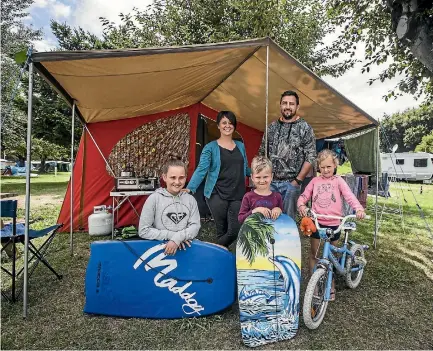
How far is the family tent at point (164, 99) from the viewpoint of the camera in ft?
8.71

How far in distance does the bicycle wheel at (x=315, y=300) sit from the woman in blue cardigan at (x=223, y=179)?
0.84 metres

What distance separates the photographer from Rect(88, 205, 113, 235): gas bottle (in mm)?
5160

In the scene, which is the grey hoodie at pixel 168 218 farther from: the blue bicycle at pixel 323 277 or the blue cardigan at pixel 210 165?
the blue bicycle at pixel 323 277

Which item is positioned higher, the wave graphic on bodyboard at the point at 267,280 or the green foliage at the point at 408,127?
the green foliage at the point at 408,127

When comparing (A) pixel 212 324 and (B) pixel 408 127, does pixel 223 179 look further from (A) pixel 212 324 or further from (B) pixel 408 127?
(B) pixel 408 127

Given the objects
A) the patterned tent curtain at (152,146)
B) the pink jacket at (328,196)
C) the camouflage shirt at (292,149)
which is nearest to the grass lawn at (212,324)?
the pink jacket at (328,196)

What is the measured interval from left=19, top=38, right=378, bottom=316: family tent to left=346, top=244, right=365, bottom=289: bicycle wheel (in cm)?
167

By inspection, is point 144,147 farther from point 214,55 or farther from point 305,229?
point 305,229

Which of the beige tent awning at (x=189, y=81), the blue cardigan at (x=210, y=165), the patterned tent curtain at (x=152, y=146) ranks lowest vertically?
the blue cardigan at (x=210, y=165)

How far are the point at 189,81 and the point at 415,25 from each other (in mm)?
3712

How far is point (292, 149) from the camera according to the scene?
282 centimetres

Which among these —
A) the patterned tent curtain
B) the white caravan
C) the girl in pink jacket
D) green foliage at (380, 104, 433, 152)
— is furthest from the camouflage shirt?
green foliage at (380, 104, 433, 152)

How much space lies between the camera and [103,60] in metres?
2.49

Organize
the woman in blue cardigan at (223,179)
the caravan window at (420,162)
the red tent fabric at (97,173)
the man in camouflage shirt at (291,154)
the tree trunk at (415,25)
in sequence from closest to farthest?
the man in camouflage shirt at (291,154) < the woman in blue cardigan at (223,179) < the tree trunk at (415,25) < the red tent fabric at (97,173) < the caravan window at (420,162)
